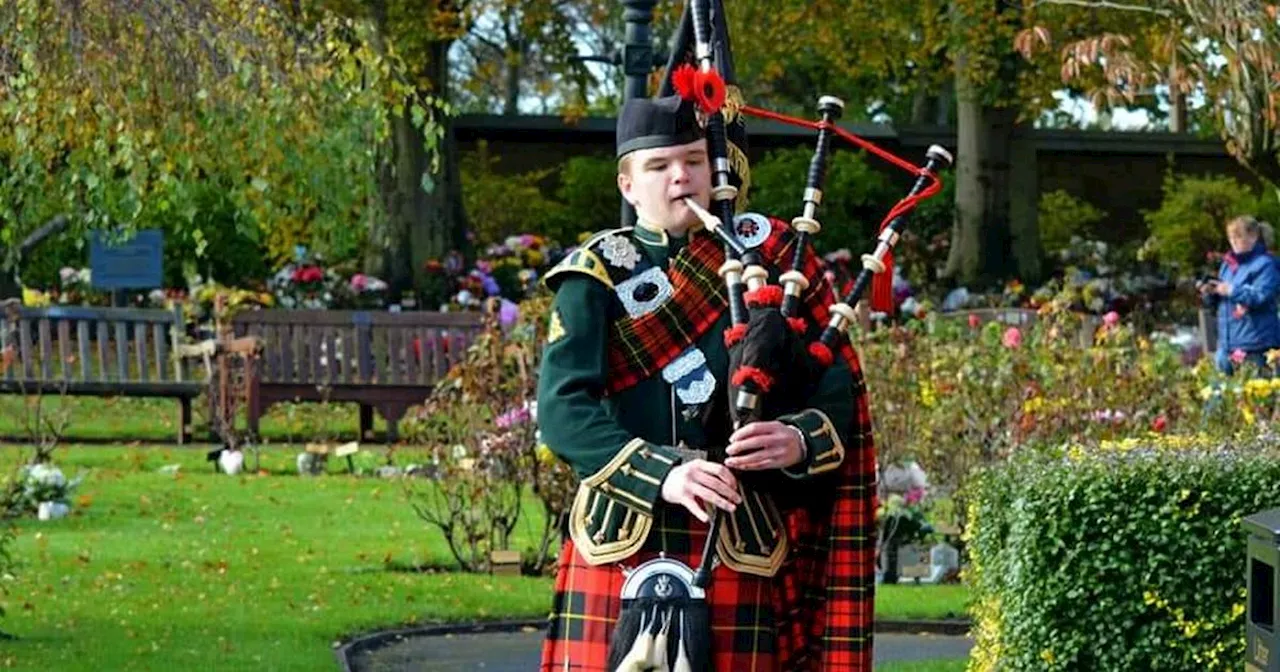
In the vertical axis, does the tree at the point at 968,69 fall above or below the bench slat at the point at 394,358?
above

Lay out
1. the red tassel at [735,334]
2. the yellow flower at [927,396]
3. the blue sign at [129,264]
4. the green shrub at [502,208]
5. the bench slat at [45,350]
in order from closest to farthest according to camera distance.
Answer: the red tassel at [735,334] → the yellow flower at [927,396] → the bench slat at [45,350] → the blue sign at [129,264] → the green shrub at [502,208]

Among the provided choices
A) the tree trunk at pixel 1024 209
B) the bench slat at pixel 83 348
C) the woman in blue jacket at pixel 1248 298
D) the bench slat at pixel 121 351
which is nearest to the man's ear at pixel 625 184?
the woman in blue jacket at pixel 1248 298

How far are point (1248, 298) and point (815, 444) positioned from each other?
12039mm

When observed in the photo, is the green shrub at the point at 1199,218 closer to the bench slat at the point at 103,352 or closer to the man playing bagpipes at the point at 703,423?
the bench slat at the point at 103,352

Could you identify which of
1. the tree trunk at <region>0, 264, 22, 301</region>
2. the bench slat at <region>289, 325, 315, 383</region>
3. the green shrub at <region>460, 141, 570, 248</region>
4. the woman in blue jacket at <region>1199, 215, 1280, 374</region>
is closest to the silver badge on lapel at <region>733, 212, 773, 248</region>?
the woman in blue jacket at <region>1199, 215, 1280, 374</region>

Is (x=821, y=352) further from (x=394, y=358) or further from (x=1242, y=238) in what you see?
(x=394, y=358)

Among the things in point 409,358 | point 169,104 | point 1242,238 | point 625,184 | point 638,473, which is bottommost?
point 409,358

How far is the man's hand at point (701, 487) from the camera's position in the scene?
4.97 metres

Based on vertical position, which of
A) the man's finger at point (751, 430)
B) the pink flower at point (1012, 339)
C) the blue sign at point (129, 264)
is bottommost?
the pink flower at point (1012, 339)

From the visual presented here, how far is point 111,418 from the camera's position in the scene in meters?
22.2

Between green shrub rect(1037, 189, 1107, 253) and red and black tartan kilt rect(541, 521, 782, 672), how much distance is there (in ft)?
99.4

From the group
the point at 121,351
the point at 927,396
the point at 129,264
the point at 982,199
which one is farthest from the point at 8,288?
the point at 927,396

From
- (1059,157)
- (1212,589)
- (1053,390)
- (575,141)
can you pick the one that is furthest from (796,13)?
(1212,589)

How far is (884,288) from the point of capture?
18.6 ft
